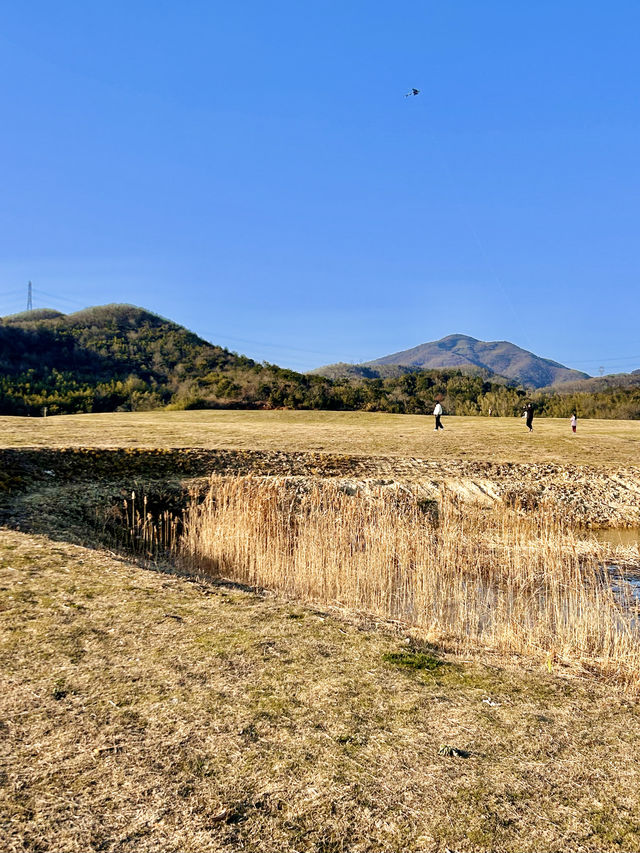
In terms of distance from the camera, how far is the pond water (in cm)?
1481

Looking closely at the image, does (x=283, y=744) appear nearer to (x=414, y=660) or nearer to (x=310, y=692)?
(x=310, y=692)

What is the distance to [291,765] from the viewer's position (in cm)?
379

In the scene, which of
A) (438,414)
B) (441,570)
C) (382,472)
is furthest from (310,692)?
(438,414)

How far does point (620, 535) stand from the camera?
1541 centimetres

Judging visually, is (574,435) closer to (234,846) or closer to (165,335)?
(234,846)

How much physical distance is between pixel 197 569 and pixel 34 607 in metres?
4.29

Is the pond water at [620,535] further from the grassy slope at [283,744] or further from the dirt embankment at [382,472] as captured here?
the grassy slope at [283,744]

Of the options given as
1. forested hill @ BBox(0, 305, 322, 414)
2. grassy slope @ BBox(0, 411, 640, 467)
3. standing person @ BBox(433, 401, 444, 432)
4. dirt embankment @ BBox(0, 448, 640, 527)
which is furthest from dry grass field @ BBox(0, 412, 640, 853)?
forested hill @ BBox(0, 305, 322, 414)

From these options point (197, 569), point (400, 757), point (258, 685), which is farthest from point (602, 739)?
point (197, 569)

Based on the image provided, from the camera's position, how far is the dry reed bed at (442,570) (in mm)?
7109

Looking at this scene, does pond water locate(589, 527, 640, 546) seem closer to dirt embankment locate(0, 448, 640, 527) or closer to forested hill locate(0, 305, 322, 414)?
dirt embankment locate(0, 448, 640, 527)

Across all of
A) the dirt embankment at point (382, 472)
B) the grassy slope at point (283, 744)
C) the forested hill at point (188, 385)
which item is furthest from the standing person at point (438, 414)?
the grassy slope at point (283, 744)

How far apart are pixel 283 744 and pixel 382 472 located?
14.3 m

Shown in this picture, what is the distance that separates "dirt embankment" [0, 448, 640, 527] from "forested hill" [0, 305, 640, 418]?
29.9 meters
